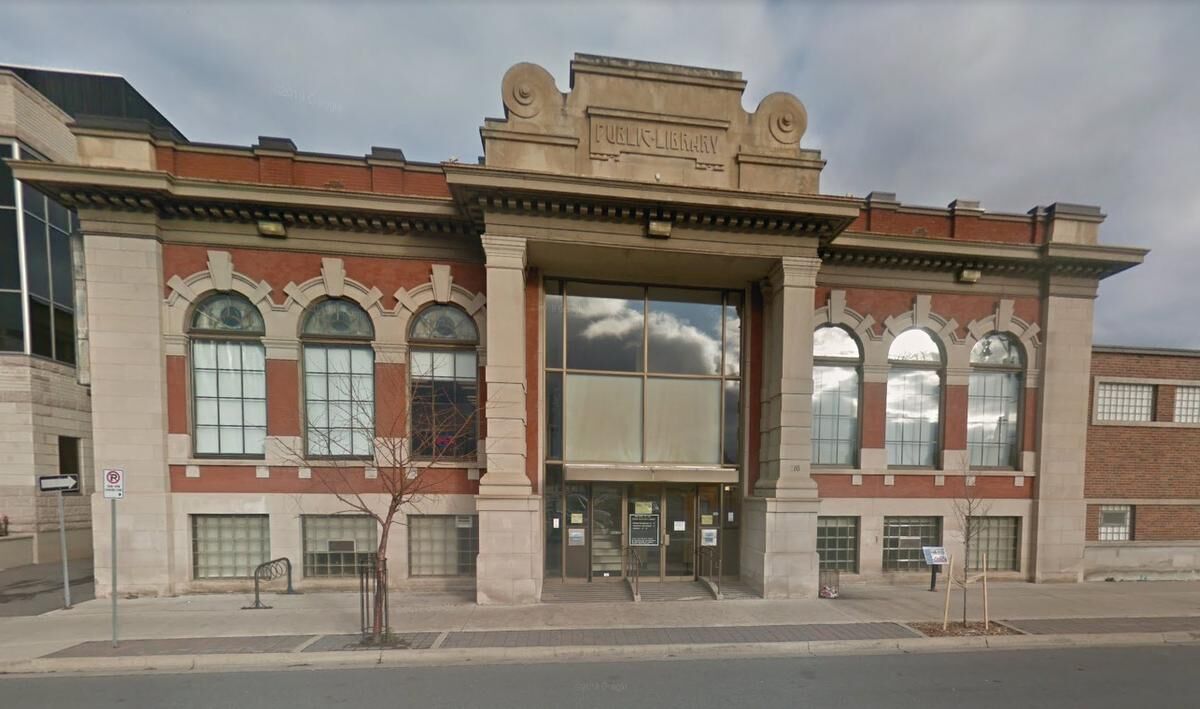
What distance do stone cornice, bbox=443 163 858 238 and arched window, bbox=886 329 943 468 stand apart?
14.3 feet

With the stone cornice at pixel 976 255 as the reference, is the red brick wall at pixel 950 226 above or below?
above

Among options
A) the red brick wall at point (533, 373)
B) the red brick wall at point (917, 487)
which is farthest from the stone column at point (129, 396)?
the red brick wall at point (917, 487)

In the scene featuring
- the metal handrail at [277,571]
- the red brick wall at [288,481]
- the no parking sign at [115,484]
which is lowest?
the metal handrail at [277,571]

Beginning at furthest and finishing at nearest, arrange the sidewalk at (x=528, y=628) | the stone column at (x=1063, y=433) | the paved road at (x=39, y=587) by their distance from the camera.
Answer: the stone column at (x=1063, y=433)
the paved road at (x=39, y=587)
the sidewalk at (x=528, y=628)

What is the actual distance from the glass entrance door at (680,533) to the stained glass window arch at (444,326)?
19.6 ft

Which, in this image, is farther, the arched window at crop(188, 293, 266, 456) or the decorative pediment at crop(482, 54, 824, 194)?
the arched window at crop(188, 293, 266, 456)

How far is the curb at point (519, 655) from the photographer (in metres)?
6.26

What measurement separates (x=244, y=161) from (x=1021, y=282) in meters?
18.7

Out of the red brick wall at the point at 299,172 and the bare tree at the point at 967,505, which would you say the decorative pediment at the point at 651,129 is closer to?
the red brick wall at the point at 299,172

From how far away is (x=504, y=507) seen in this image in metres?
8.67

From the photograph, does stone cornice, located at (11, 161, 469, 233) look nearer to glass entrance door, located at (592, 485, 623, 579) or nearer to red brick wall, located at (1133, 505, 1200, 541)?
glass entrance door, located at (592, 485, 623, 579)

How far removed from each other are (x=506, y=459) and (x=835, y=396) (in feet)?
27.0

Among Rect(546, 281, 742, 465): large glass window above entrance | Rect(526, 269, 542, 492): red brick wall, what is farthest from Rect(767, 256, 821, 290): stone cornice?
Rect(526, 269, 542, 492): red brick wall

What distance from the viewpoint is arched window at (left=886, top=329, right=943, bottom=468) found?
1146 cm
